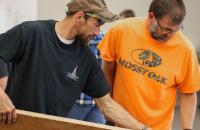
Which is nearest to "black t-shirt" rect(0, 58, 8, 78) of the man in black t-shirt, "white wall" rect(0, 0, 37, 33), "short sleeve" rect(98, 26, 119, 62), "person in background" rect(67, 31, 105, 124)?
the man in black t-shirt

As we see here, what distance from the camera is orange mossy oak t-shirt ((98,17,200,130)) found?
204 centimetres

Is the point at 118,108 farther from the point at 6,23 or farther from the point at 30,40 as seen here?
the point at 6,23

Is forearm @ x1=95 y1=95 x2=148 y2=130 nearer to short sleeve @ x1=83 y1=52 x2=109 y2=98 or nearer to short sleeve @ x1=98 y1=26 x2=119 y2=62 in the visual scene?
short sleeve @ x1=83 y1=52 x2=109 y2=98

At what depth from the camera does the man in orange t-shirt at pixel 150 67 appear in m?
2.04

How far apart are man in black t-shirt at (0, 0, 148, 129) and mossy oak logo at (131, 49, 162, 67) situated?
1.18 ft

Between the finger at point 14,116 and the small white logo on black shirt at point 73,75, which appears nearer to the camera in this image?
the finger at point 14,116

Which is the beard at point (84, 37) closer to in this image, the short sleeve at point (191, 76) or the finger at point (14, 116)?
the finger at point (14, 116)

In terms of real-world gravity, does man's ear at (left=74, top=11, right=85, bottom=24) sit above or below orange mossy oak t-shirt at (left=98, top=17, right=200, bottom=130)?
above

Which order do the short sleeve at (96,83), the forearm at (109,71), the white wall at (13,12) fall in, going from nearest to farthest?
the short sleeve at (96,83) → the forearm at (109,71) → the white wall at (13,12)

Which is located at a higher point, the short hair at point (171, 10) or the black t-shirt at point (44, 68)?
the short hair at point (171, 10)

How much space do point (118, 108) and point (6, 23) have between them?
163 cm

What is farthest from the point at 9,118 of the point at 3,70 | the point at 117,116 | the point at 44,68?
the point at 117,116

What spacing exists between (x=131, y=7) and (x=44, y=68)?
4089 mm

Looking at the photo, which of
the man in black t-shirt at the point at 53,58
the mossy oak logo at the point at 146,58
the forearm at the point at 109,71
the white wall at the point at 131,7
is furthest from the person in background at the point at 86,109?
the white wall at the point at 131,7
